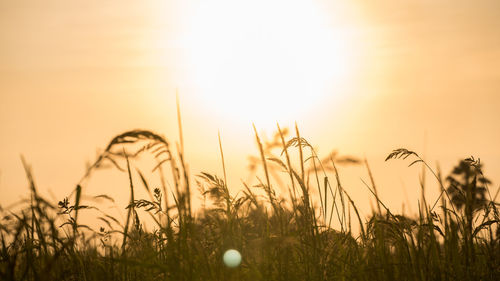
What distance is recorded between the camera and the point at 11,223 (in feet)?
13.6

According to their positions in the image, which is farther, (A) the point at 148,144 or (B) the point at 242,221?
(B) the point at 242,221

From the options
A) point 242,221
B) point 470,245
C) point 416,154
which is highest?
point 416,154

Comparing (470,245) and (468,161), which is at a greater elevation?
(468,161)

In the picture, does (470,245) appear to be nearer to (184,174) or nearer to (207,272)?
(207,272)

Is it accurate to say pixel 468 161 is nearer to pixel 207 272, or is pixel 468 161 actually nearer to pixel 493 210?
pixel 493 210

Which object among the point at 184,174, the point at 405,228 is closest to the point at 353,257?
the point at 405,228

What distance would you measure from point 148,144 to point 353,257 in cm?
193

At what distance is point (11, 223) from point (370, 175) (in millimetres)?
2567

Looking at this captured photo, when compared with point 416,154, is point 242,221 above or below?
below

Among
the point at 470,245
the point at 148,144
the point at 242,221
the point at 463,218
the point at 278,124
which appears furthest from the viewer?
the point at 242,221

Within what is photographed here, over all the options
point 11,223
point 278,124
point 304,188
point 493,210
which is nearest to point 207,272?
point 304,188

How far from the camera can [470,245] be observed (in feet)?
11.4

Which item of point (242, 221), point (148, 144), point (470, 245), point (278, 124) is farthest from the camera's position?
point (242, 221)

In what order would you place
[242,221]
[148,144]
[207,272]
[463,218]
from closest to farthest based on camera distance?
[148,144] < [207,272] < [463,218] < [242,221]
